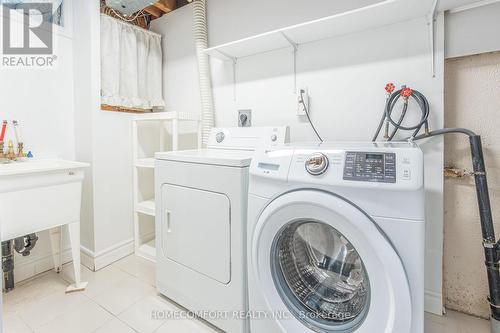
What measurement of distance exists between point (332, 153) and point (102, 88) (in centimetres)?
193

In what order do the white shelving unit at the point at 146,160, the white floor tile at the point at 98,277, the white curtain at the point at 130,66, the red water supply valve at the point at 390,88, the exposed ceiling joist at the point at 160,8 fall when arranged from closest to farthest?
the red water supply valve at the point at 390,88 → the white floor tile at the point at 98,277 → the white curtain at the point at 130,66 → the white shelving unit at the point at 146,160 → the exposed ceiling joist at the point at 160,8

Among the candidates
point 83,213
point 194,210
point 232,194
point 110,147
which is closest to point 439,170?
point 232,194

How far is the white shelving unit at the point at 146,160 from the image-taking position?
216 centimetres

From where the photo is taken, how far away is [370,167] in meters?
0.89

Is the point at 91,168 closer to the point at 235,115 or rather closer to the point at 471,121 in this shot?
the point at 235,115

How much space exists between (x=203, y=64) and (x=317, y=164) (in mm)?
1568

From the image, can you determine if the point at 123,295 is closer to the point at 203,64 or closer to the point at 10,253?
the point at 10,253

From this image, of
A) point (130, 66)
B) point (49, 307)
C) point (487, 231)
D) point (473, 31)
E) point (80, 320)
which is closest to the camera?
point (487, 231)

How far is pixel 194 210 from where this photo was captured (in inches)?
56.1

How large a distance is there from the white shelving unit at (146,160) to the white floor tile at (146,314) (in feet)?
1.86

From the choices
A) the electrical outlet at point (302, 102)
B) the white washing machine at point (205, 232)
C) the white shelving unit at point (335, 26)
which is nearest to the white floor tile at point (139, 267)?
the white washing machine at point (205, 232)

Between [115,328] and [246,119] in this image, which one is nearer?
[115,328]

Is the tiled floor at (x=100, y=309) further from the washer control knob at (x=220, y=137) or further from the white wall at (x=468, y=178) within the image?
the washer control knob at (x=220, y=137)

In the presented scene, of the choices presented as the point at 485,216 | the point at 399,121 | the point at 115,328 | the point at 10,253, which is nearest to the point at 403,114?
the point at 399,121
